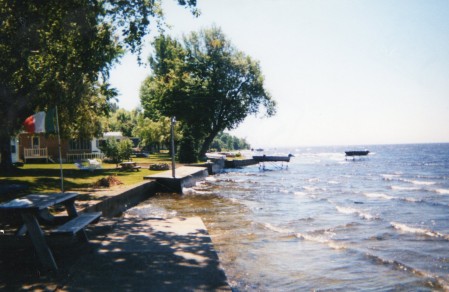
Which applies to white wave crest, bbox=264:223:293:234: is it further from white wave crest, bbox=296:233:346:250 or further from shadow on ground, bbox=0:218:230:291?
shadow on ground, bbox=0:218:230:291

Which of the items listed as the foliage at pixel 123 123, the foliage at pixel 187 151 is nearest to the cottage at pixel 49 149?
the foliage at pixel 187 151

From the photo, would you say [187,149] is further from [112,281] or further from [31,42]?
[112,281]

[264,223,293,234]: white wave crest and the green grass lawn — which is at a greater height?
the green grass lawn

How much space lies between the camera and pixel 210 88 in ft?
158

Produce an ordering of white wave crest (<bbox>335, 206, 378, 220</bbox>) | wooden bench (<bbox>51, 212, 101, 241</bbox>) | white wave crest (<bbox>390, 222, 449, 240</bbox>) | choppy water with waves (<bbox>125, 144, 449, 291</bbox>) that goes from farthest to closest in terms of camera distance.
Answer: white wave crest (<bbox>335, 206, 378, 220</bbox>) → white wave crest (<bbox>390, 222, 449, 240</bbox>) → choppy water with waves (<bbox>125, 144, 449, 291</bbox>) → wooden bench (<bbox>51, 212, 101, 241</bbox>)

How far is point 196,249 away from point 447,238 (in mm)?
9305

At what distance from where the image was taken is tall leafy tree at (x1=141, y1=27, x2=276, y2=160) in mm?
47888

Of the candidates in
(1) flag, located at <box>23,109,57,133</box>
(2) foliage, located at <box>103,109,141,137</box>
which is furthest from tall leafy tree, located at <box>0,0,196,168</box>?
(2) foliage, located at <box>103,109,141,137</box>

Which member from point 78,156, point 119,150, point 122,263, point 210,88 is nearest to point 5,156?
point 119,150

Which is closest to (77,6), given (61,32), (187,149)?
(61,32)

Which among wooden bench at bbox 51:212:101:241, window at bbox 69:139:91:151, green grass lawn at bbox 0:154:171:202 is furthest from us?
window at bbox 69:139:91:151

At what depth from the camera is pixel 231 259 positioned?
792 cm

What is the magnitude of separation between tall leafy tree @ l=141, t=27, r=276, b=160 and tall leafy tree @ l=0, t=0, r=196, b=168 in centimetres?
2732

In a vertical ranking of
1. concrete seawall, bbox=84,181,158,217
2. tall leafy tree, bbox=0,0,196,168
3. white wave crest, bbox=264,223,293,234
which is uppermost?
tall leafy tree, bbox=0,0,196,168
